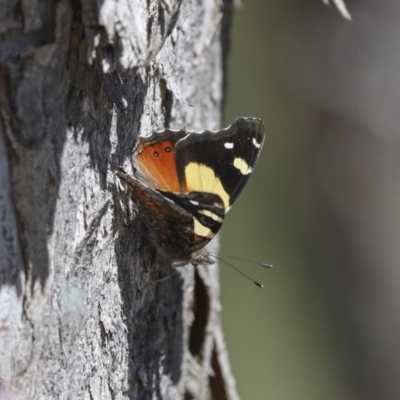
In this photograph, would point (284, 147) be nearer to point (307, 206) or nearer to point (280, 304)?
point (307, 206)

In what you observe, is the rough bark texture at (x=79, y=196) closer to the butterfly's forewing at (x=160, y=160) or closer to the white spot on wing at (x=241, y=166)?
the butterfly's forewing at (x=160, y=160)

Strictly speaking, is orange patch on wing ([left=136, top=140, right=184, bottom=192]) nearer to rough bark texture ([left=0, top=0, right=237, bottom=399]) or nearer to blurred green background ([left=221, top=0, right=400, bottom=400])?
rough bark texture ([left=0, top=0, right=237, bottom=399])

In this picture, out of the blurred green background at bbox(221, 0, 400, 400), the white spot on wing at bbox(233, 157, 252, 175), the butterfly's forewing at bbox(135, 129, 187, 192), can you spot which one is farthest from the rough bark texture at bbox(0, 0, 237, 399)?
the blurred green background at bbox(221, 0, 400, 400)

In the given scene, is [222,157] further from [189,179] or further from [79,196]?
[79,196]

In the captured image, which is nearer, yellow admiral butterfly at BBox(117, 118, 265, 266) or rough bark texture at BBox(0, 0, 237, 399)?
rough bark texture at BBox(0, 0, 237, 399)

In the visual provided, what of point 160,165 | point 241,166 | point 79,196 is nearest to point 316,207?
point 241,166
